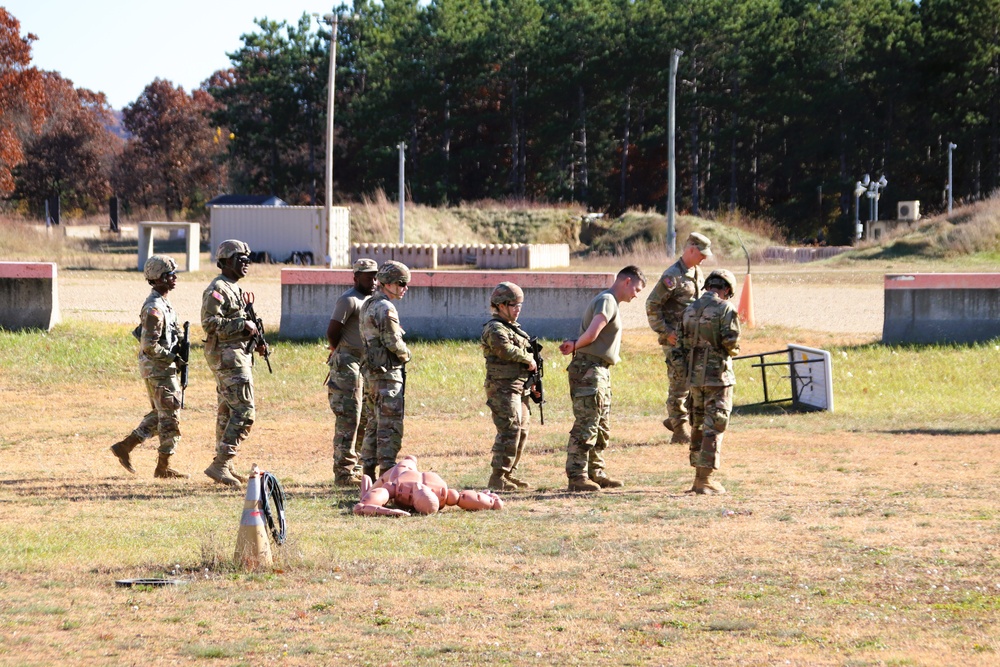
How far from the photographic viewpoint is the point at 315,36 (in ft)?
243

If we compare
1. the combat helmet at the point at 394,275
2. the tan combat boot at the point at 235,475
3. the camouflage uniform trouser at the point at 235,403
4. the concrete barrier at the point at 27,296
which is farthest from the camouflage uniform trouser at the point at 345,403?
the concrete barrier at the point at 27,296

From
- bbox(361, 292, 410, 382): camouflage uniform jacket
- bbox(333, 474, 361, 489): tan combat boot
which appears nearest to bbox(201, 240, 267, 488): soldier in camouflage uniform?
bbox(333, 474, 361, 489): tan combat boot

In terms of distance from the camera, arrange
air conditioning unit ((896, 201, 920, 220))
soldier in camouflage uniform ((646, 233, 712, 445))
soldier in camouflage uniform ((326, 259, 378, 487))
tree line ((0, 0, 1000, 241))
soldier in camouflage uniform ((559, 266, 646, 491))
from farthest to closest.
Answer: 1. tree line ((0, 0, 1000, 241))
2. air conditioning unit ((896, 201, 920, 220))
3. soldier in camouflage uniform ((646, 233, 712, 445))
4. soldier in camouflage uniform ((326, 259, 378, 487))
5. soldier in camouflage uniform ((559, 266, 646, 491))

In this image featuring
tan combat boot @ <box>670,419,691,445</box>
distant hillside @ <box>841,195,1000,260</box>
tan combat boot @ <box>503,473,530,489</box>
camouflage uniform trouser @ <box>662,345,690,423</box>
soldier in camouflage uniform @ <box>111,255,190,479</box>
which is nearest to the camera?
tan combat boot @ <box>503,473,530,489</box>

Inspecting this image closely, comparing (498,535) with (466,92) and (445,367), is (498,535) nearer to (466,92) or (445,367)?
(445,367)

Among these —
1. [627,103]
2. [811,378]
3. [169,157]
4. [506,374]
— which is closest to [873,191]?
[627,103]

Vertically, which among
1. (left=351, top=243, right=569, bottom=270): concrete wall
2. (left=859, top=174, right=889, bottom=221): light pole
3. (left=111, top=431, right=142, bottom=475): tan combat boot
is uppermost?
(left=859, top=174, right=889, bottom=221): light pole

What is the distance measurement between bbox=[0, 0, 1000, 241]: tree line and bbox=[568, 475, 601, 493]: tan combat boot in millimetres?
55017

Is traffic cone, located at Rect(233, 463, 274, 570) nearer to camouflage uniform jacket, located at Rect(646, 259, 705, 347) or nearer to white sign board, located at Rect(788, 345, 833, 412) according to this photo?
camouflage uniform jacket, located at Rect(646, 259, 705, 347)

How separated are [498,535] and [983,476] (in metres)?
4.62

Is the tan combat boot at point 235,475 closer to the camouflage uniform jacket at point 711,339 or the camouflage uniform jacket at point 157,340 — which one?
the camouflage uniform jacket at point 157,340

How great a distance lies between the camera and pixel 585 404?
9805 mm

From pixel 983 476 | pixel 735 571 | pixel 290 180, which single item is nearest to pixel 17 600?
pixel 735 571

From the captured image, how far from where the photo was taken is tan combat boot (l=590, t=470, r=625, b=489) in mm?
10211
